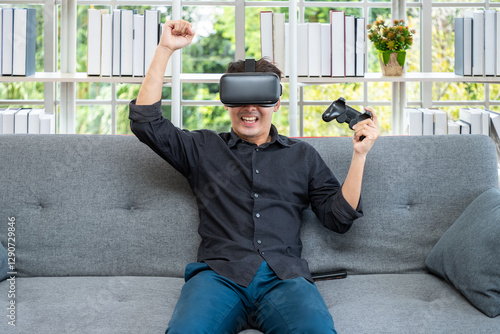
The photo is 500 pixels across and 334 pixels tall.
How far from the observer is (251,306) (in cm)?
148

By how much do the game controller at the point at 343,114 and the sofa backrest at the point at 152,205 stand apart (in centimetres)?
20

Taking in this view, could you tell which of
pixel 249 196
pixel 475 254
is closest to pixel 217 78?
pixel 249 196

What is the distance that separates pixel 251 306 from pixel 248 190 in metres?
0.35

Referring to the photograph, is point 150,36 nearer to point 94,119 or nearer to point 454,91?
point 94,119

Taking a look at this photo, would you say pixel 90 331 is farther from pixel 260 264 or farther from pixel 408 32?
pixel 408 32

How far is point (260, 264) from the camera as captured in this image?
154 centimetres

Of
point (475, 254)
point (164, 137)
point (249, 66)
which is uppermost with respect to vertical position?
point (249, 66)

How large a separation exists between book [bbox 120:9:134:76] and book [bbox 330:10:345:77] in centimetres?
87

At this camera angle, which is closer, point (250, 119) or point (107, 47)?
point (250, 119)

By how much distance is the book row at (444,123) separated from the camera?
2.68 meters

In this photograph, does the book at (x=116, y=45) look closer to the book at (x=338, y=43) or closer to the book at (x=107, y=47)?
the book at (x=107, y=47)

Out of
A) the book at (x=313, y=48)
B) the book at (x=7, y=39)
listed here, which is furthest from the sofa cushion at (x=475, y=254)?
the book at (x=7, y=39)

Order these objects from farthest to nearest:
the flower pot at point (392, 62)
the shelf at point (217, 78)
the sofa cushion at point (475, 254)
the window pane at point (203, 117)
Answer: the window pane at point (203, 117)
the flower pot at point (392, 62)
the shelf at point (217, 78)
the sofa cushion at point (475, 254)

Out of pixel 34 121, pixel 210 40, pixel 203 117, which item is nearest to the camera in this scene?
A: pixel 34 121
